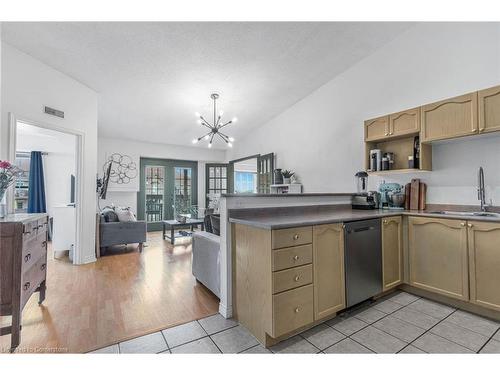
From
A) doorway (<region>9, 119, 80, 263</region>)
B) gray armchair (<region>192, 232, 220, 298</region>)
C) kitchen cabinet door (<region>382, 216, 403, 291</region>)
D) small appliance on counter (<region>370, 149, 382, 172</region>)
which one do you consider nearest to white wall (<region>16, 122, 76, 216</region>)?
doorway (<region>9, 119, 80, 263</region>)

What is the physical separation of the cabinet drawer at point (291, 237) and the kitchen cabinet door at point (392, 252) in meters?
1.13

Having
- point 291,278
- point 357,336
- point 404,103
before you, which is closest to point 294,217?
point 291,278

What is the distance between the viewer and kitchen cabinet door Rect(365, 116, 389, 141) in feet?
10.0

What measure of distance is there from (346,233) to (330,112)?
9.19 feet

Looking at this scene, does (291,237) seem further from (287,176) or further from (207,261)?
(287,176)

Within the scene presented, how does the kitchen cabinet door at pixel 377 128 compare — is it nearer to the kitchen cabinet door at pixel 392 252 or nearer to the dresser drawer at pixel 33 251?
the kitchen cabinet door at pixel 392 252

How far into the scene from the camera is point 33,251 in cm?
198

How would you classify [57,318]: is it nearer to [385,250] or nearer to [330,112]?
[385,250]

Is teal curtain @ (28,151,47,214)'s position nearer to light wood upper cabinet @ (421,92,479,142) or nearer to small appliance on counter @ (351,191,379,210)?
small appliance on counter @ (351,191,379,210)

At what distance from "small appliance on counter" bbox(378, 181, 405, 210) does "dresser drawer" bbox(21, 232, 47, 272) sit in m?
3.73

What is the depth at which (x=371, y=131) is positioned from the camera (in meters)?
3.23

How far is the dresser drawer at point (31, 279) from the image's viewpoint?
1.75m
